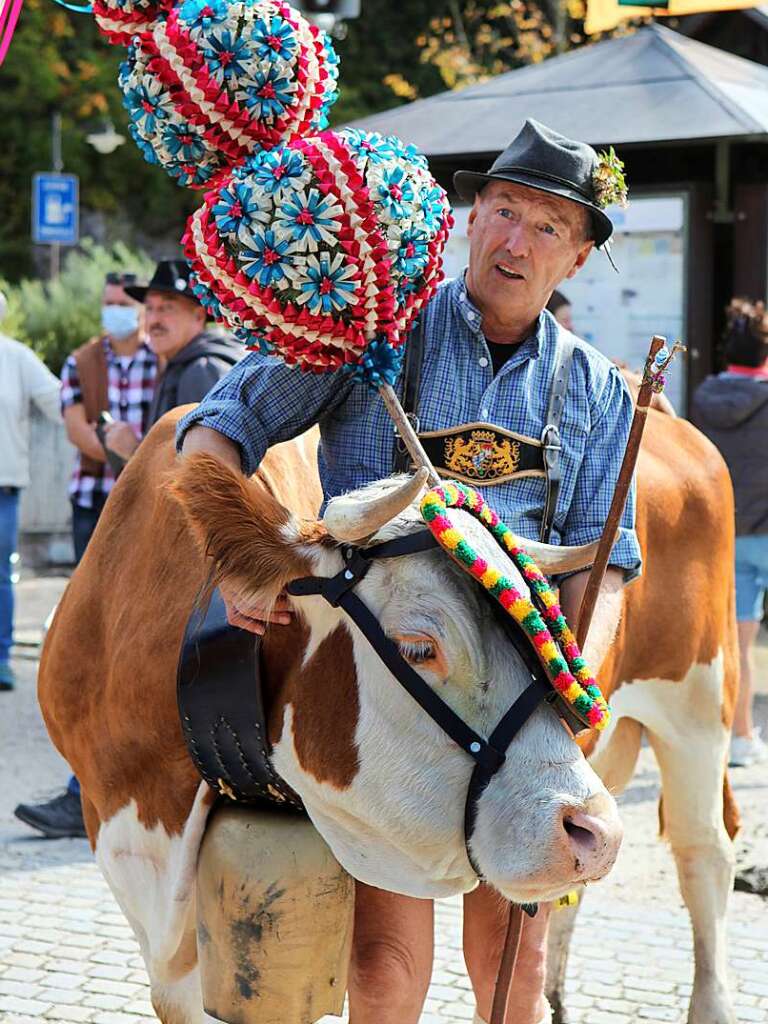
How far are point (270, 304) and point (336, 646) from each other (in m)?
0.59

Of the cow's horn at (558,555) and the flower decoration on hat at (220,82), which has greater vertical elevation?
the flower decoration on hat at (220,82)

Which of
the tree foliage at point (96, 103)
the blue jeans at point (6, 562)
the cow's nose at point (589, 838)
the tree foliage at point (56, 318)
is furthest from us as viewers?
the tree foliage at point (96, 103)

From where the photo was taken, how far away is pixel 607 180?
312cm

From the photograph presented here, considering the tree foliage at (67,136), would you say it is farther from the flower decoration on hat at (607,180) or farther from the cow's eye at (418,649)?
the cow's eye at (418,649)

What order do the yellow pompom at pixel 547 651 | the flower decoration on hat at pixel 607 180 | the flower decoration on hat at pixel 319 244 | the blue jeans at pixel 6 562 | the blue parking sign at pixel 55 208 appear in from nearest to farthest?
1. the yellow pompom at pixel 547 651
2. the flower decoration on hat at pixel 319 244
3. the flower decoration on hat at pixel 607 180
4. the blue jeans at pixel 6 562
5. the blue parking sign at pixel 55 208

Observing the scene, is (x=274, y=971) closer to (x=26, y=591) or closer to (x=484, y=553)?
(x=484, y=553)

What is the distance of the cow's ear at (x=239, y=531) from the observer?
98.2 inches

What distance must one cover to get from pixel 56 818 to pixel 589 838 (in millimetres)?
3889

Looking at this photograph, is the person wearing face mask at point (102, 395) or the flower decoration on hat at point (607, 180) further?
the person wearing face mask at point (102, 395)

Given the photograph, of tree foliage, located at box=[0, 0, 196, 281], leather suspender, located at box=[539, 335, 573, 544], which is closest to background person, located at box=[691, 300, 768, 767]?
leather suspender, located at box=[539, 335, 573, 544]

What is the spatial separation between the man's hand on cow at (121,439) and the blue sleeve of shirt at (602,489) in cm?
325

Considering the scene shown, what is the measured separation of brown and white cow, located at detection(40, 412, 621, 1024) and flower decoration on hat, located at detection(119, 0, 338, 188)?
0.61 metres

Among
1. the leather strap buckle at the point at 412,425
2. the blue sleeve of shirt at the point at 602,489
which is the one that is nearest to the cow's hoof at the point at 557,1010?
the blue sleeve of shirt at the point at 602,489

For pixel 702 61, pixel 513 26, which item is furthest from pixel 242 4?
pixel 513 26
